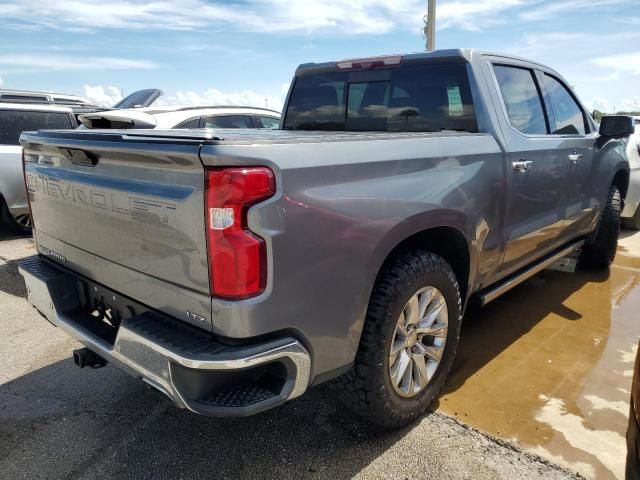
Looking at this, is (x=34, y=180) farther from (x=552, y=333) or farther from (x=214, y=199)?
(x=552, y=333)

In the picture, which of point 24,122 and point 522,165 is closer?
point 522,165

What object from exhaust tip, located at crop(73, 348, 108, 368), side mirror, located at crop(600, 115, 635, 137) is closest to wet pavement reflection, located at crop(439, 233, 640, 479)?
side mirror, located at crop(600, 115, 635, 137)

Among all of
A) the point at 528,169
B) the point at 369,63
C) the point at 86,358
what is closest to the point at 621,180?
the point at 528,169

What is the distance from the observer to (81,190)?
7.31 ft

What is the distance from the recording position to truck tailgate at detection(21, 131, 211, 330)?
175cm

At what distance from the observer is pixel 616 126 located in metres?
4.04

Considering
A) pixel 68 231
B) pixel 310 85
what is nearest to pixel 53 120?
pixel 310 85

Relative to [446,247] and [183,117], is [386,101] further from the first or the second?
[183,117]

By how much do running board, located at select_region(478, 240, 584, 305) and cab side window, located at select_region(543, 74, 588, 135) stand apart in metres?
0.94

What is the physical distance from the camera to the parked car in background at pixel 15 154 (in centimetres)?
645

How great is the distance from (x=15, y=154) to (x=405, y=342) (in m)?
6.23

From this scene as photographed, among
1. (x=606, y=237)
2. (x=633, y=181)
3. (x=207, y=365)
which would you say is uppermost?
(x=207, y=365)

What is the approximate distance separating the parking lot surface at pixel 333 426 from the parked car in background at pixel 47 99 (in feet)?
15.7

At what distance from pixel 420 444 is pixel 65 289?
6.21ft
